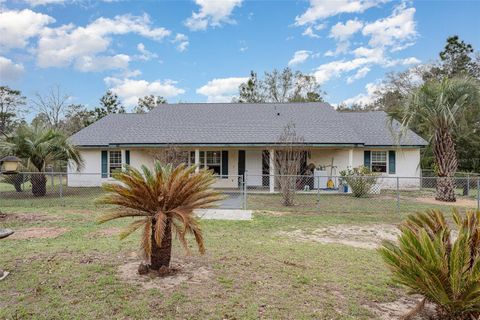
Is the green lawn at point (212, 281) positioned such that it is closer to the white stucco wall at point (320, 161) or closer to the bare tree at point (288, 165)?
the bare tree at point (288, 165)

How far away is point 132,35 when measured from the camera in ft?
60.3

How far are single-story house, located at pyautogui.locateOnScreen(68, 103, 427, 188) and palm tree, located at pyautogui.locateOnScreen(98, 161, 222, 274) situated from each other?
1178cm

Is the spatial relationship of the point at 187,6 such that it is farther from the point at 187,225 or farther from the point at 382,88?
the point at 382,88

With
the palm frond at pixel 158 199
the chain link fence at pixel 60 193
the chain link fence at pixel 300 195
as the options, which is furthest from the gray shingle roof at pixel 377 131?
the palm frond at pixel 158 199

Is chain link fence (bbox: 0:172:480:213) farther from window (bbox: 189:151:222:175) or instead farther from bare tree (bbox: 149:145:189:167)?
bare tree (bbox: 149:145:189:167)

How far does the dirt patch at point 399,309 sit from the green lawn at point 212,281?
0.08 m

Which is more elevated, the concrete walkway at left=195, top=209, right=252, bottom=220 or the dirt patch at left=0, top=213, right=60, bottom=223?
the dirt patch at left=0, top=213, right=60, bottom=223

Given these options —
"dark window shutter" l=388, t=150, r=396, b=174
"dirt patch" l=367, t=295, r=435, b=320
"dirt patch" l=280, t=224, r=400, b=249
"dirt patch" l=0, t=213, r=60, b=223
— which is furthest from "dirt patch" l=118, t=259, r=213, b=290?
"dark window shutter" l=388, t=150, r=396, b=174

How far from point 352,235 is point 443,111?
27.0 ft

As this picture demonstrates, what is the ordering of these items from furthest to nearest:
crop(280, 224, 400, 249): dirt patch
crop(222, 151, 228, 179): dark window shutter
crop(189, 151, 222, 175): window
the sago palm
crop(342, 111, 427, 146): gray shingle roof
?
crop(189, 151, 222, 175): window
crop(222, 151, 228, 179): dark window shutter
crop(342, 111, 427, 146): gray shingle roof
crop(280, 224, 400, 249): dirt patch
the sago palm

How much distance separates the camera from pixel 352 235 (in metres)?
8.06

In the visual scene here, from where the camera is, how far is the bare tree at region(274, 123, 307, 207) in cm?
1242

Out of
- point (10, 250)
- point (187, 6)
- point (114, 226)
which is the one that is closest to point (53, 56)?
point (187, 6)

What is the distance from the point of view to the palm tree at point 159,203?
14.7ft
